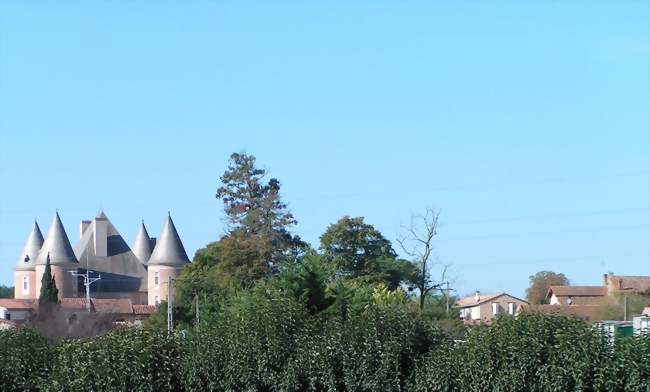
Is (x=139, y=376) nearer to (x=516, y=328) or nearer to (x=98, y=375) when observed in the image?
(x=98, y=375)

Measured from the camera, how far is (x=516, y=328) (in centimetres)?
1952

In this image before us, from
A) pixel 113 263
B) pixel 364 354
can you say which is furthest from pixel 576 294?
pixel 364 354

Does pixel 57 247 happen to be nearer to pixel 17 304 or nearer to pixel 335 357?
pixel 17 304

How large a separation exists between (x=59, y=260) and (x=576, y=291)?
51004 millimetres

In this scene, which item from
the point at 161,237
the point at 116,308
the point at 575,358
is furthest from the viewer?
the point at 161,237

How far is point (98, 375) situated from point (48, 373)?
53.3 inches

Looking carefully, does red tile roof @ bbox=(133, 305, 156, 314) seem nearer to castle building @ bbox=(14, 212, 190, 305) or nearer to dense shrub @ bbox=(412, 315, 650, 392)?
castle building @ bbox=(14, 212, 190, 305)

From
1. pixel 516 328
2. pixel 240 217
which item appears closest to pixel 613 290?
pixel 240 217

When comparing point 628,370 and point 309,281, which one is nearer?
point 628,370

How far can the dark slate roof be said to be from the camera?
378ft

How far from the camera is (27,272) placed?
114m

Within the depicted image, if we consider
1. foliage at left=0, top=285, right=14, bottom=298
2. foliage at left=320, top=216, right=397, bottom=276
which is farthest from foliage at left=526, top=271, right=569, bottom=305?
foliage at left=0, top=285, right=14, bottom=298

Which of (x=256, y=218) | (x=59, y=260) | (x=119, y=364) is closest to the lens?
(x=119, y=364)

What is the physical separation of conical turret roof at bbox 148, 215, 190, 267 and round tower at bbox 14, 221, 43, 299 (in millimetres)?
12357
